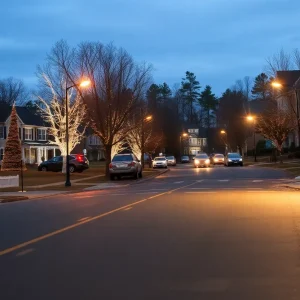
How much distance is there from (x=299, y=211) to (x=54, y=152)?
6858 cm

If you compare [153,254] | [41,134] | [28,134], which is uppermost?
[41,134]

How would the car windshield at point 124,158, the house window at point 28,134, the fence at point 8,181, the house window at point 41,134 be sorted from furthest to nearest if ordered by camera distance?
the house window at point 41,134
the house window at point 28,134
the car windshield at point 124,158
the fence at point 8,181

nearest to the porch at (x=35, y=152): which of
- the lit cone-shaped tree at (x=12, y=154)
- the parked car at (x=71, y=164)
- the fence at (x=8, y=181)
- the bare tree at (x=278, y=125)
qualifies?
the parked car at (x=71, y=164)

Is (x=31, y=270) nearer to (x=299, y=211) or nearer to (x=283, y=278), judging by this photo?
(x=283, y=278)

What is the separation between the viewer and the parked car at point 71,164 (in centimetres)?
5031

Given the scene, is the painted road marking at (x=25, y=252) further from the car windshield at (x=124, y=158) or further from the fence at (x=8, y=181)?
the car windshield at (x=124, y=158)

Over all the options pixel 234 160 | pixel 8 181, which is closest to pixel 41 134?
pixel 234 160

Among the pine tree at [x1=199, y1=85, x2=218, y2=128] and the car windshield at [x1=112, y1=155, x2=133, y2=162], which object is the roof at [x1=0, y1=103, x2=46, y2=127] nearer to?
the car windshield at [x1=112, y1=155, x2=133, y2=162]

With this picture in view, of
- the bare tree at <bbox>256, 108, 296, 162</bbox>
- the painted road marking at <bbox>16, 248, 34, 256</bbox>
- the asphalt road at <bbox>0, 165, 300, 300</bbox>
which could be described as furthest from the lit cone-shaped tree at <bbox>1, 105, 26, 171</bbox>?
the painted road marking at <bbox>16, 248, 34, 256</bbox>

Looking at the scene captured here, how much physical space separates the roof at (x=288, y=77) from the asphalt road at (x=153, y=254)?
40.6 m

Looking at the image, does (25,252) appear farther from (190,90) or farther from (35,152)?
(190,90)

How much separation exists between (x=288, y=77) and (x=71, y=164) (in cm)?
2701

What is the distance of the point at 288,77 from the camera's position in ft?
196

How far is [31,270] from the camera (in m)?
8.38
